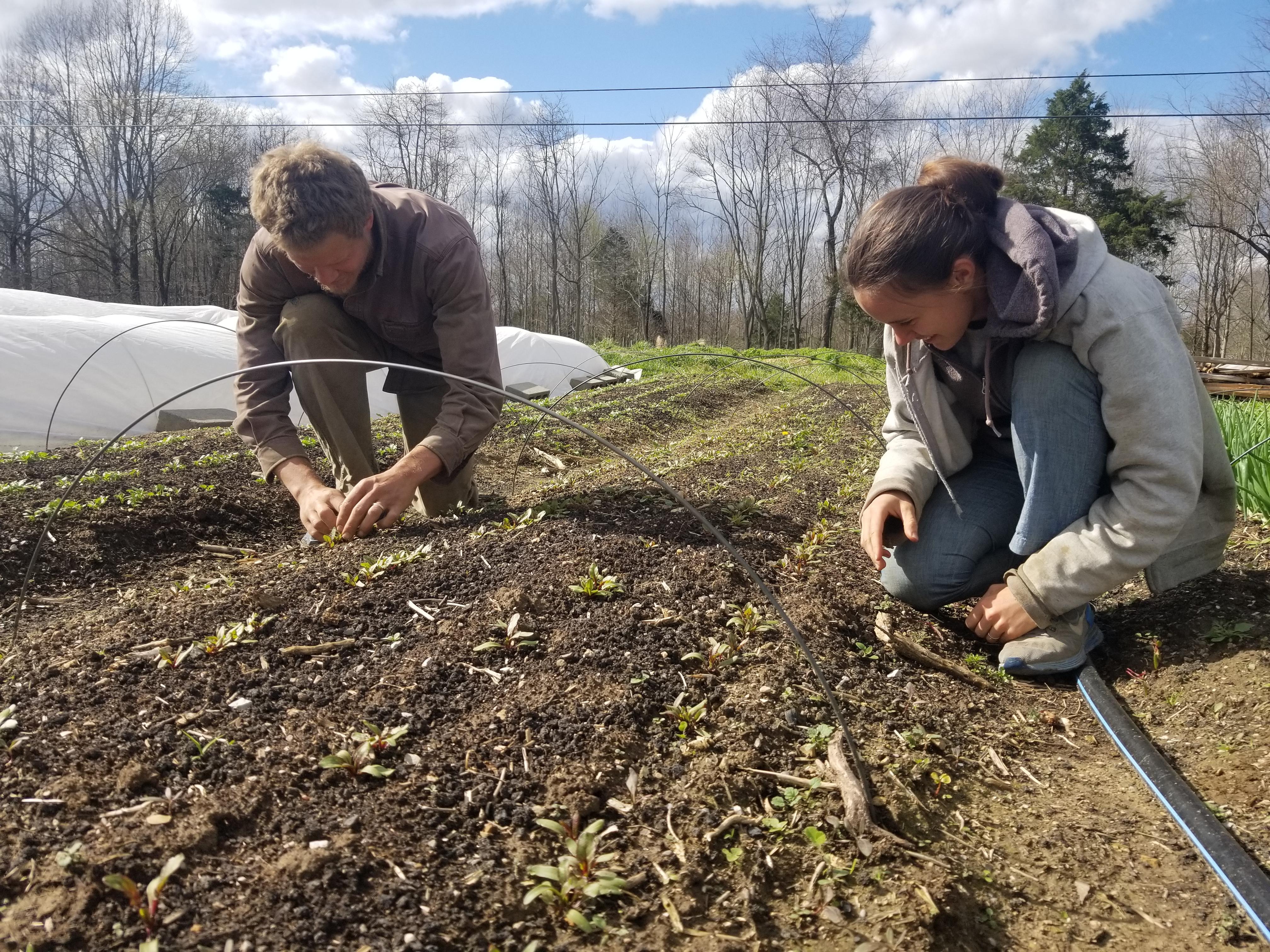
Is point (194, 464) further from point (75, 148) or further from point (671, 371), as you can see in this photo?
point (75, 148)

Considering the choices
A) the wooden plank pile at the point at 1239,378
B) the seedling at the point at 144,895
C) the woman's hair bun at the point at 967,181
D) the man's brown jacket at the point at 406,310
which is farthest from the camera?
the wooden plank pile at the point at 1239,378

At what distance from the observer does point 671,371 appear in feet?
43.0

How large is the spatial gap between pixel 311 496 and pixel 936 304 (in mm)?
1996

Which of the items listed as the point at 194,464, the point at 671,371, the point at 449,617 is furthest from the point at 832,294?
the point at 449,617

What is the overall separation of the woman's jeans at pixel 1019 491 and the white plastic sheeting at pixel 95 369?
359cm

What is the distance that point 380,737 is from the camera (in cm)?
156

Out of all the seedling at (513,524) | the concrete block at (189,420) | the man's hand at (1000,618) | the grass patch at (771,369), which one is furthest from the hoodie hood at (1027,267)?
the grass patch at (771,369)

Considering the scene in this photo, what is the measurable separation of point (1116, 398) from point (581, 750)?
4.62ft

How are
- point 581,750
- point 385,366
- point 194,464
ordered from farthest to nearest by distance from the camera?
1. point 194,464
2. point 385,366
3. point 581,750

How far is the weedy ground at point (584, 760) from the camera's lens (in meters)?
1.22

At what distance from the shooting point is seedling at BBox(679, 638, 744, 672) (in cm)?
190

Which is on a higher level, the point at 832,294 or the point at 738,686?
the point at 832,294

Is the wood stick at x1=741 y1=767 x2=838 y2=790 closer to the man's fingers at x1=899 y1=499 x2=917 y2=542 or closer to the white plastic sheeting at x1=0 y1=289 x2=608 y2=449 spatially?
the man's fingers at x1=899 y1=499 x2=917 y2=542

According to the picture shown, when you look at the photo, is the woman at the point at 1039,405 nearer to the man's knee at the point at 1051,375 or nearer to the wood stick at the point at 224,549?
the man's knee at the point at 1051,375
